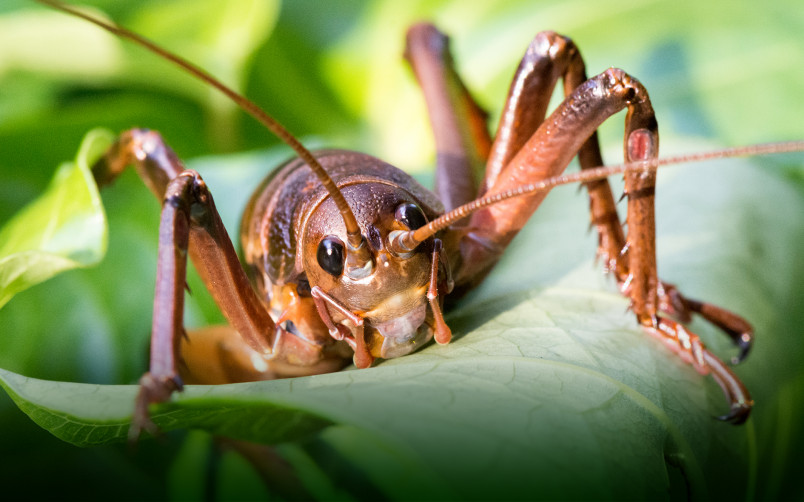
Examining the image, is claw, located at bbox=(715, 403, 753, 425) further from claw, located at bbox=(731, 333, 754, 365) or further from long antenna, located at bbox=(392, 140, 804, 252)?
long antenna, located at bbox=(392, 140, 804, 252)

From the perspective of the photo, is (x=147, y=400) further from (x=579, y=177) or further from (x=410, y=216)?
(x=579, y=177)

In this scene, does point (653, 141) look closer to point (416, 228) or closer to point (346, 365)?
point (416, 228)

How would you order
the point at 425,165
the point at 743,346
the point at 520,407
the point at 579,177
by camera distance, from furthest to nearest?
the point at 425,165 < the point at 743,346 < the point at 579,177 < the point at 520,407

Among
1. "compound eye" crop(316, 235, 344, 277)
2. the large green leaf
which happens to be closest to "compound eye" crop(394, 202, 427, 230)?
"compound eye" crop(316, 235, 344, 277)

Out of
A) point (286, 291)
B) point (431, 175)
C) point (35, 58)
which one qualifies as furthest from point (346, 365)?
point (35, 58)

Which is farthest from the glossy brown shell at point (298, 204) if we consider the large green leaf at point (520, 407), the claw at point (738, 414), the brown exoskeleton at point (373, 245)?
the claw at point (738, 414)

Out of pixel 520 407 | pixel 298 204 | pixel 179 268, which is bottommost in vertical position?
pixel 520 407

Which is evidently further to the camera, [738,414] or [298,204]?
[298,204]

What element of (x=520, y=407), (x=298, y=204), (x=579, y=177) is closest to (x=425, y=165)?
(x=298, y=204)
